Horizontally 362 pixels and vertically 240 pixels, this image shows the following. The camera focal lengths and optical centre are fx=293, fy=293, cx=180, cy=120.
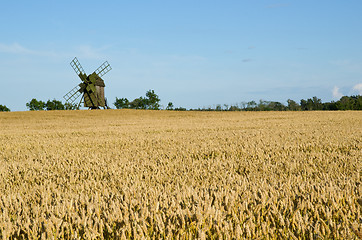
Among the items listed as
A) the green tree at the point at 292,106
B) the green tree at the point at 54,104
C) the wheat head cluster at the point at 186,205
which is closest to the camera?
the wheat head cluster at the point at 186,205

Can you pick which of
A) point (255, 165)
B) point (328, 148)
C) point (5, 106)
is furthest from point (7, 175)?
point (5, 106)

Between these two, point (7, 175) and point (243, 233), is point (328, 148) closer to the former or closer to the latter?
point (243, 233)

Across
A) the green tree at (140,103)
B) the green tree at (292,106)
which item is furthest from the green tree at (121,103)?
the green tree at (292,106)

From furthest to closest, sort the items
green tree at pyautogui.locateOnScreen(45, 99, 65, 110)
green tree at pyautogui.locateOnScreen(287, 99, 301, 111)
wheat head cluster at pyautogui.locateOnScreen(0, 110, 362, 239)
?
green tree at pyautogui.locateOnScreen(45, 99, 65, 110) < green tree at pyautogui.locateOnScreen(287, 99, 301, 111) < wheat head cluster at pyautogui.locateOnScreen(0, 110, 362, 239)

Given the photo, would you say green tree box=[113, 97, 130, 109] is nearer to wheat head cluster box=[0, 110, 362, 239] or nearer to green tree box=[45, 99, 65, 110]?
green tree box=[45, 99, 65, 110]

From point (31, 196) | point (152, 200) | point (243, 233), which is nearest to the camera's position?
point (243, 233)

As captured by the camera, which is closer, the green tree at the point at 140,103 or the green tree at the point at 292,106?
the green tree at the point at 292,106

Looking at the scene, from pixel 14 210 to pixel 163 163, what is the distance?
219 cm

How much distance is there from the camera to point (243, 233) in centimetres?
181

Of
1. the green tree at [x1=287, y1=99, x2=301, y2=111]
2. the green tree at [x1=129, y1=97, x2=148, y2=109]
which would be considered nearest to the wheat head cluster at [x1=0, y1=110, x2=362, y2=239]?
the green tree at [x1=287, y1=99, x2=301, y2=111]

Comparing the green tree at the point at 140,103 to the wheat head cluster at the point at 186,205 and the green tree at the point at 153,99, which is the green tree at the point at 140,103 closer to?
the green tree at the point at 153,99

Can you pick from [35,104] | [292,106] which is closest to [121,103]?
[35,104]

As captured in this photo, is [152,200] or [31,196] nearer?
[152,200]

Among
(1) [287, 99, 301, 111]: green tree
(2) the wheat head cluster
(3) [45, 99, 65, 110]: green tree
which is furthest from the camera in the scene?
(3) [45, 99, 65, 110]: green tree
